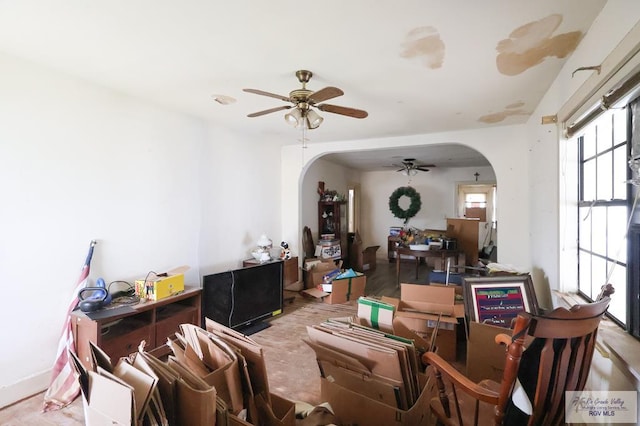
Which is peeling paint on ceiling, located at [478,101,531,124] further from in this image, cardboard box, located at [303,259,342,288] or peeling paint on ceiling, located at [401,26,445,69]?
cardboard box, located at [303,259,342,288]

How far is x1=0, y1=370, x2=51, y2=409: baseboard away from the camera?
2.01 meters

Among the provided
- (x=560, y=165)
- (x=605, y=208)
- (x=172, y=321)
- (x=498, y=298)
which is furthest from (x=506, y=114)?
(x=172, y=321)

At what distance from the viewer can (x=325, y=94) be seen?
2008mm

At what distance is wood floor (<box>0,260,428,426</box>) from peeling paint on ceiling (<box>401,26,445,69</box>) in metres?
2.38

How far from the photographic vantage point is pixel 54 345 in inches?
89.3

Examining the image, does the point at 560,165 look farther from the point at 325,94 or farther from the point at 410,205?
the point at 410,205

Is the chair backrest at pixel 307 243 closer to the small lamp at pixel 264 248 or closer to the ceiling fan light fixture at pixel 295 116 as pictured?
the small lamp at pixel 264 248

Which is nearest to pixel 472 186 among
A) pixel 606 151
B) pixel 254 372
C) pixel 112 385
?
pixel 606 151

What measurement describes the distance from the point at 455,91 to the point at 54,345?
3.73 meters

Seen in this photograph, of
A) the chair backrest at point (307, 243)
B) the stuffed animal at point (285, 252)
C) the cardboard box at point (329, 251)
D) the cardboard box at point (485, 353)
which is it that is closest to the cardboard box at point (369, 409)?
the cardboard box at point (485, 353)

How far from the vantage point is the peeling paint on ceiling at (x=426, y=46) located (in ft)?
5.60

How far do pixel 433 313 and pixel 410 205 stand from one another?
5261mm

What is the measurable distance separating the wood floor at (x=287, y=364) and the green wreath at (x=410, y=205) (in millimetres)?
3143

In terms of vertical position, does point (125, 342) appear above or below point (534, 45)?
below
